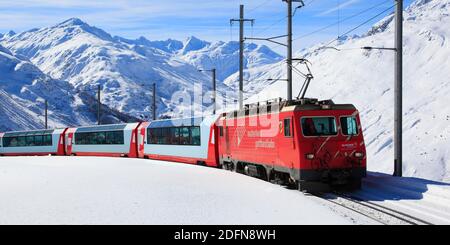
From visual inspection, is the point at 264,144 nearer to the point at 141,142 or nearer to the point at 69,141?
the point at 141,142

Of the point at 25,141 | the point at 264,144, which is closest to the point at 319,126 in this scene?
the point at 264,144

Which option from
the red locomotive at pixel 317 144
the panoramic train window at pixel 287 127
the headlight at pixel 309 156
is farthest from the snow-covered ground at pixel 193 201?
the panoramic train window at pixel 287 127

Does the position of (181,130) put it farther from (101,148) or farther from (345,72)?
(345,72)

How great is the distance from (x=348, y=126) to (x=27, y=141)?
142ft

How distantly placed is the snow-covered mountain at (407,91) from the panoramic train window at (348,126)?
1368cm

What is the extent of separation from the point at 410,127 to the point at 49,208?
105 ft

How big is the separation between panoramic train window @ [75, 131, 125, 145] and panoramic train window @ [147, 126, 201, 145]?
222 inches

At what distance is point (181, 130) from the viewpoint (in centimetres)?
3288

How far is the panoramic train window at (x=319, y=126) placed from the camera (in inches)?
664

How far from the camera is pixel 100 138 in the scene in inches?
1806

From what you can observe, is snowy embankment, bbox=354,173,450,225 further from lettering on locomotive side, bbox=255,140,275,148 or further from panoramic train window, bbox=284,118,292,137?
lettering on locomotive side, bbox=255,140,275,148

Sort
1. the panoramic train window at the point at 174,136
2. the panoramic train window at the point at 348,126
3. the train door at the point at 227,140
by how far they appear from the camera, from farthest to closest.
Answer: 1. the panoramic train window at the point at 174,136
2. the train door at the point at 227,140
3. the panoramic train window at the point at 348,126

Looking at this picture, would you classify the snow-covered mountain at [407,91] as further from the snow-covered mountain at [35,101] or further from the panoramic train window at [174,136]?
the snow-covered mountain at [35,101]
